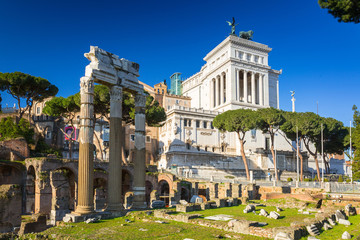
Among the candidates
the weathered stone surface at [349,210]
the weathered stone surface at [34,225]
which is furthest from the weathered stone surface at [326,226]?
the weathered stone surface at [34,225]

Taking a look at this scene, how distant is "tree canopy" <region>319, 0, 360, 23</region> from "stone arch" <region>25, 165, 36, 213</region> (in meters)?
25.3

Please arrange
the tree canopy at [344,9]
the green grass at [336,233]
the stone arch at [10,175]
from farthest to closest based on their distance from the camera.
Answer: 1. the stone arch at [10,175]
2. the tree canopy at [344,9]
3. the green grass at [336,233]

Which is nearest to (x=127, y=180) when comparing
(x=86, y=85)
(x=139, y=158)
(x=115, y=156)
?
(x=139, y=158)

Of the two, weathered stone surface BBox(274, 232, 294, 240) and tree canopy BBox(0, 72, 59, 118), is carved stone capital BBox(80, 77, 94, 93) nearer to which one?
weathered stone surface BBox(274, 232, 294, 240)

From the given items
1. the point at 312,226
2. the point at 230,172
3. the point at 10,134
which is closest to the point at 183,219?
the point at 312,226

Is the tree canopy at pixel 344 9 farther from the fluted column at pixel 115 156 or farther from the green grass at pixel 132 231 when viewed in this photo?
the fluted column at pixel 115 156

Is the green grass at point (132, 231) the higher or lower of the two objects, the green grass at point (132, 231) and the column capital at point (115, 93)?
the lower

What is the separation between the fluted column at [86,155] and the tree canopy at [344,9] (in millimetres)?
10636

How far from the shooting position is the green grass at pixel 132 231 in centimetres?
1116

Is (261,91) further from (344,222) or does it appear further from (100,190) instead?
(344,222)

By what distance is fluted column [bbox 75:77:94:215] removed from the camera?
14.7 meters

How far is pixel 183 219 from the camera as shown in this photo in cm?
1416

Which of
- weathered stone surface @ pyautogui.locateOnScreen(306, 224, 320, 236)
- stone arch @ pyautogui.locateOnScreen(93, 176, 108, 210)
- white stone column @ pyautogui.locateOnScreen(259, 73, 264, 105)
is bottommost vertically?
stone arch @ pyautogui.locateOnScreen(93, 176, 108, 210)

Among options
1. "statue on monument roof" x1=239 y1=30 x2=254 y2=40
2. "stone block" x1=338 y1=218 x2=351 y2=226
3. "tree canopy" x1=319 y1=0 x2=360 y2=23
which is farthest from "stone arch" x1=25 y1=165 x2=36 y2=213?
"statue on monument roof" x1=239 y1=30 x2=254 y2=40
